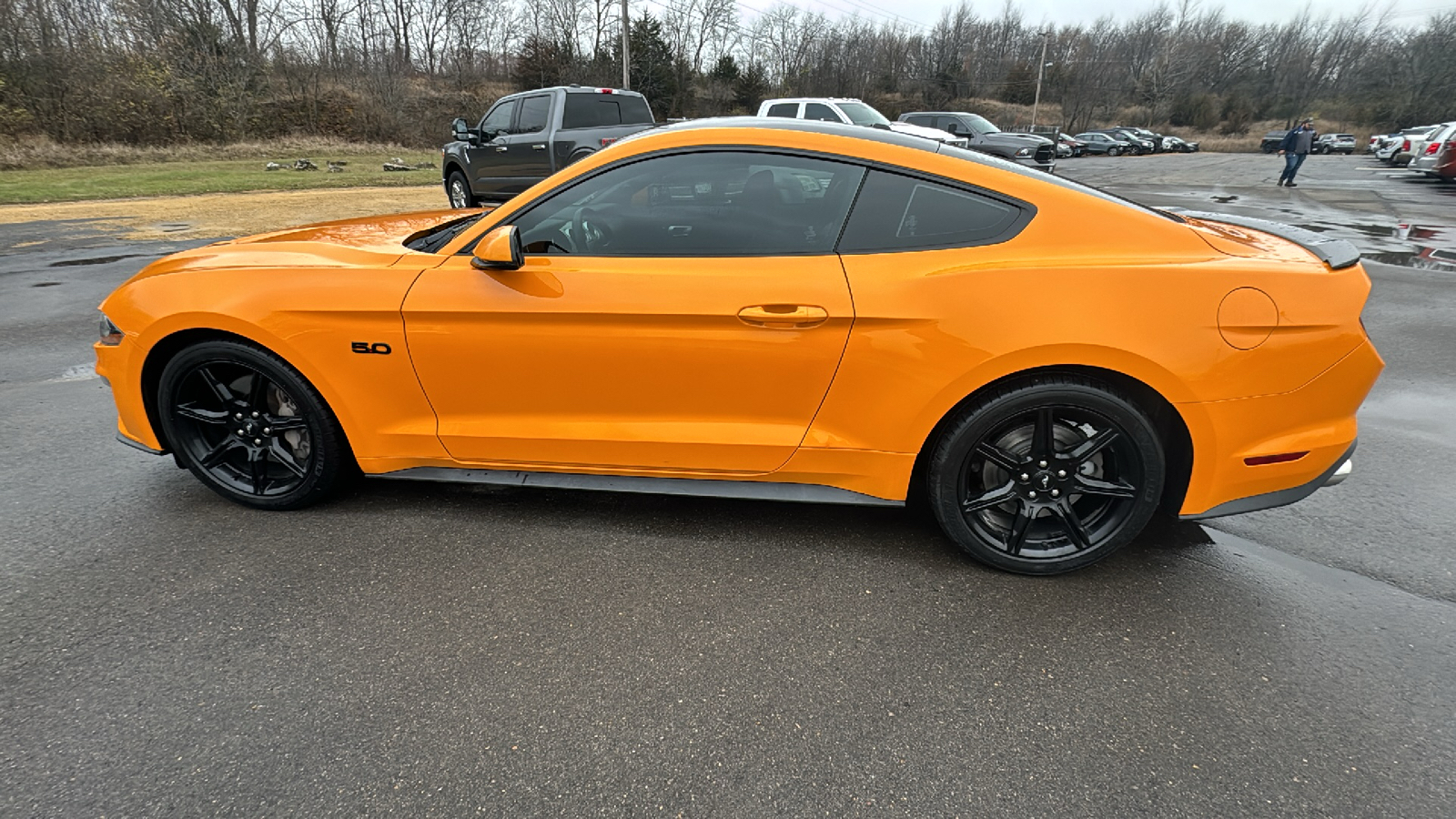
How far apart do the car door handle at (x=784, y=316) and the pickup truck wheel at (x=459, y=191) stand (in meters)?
11.1

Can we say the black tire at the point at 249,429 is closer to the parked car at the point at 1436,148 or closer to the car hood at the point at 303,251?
the car hood at the point at 303,251

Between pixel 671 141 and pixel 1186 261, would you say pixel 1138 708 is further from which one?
pixel 671 141

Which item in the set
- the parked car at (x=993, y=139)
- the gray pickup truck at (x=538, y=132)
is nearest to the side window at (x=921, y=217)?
the gray pickup truck at (x=538, y=132)

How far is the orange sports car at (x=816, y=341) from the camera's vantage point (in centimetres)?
241

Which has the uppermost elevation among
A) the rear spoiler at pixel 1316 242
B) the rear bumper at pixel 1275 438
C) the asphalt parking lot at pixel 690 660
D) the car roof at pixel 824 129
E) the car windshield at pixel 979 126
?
the car windshield at pixel 979 126

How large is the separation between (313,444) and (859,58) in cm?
7291

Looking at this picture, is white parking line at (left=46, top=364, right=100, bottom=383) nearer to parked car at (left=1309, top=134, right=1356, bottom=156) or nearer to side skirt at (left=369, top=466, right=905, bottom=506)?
side skirt at (left=369, top=466, right=905, bottom=506)

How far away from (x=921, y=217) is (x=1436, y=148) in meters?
25.0

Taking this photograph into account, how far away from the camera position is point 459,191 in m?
12.9

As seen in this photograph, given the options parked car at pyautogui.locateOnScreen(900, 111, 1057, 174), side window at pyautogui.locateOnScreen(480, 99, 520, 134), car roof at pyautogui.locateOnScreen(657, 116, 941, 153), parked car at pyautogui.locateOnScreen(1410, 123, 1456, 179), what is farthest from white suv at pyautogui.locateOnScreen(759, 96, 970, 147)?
parked car at pyautogui.locateOnScreen(1410, 123, 1456, 179)

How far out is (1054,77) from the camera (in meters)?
69.7

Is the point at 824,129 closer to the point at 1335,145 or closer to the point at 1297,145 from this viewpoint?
the point at 1297,145

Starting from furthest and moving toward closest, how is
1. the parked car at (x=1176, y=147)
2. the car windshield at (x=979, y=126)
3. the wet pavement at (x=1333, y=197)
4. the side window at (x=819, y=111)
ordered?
the parked car at (x=1176, y=147), the car windshield at (x=979, y=126), the side window at (x=819, y=111), the wet pavement at (x=1333, y=197)

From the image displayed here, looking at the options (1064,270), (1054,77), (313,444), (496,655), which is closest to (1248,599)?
(1064,270)
